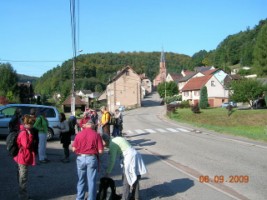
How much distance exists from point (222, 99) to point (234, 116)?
33886 millimetres

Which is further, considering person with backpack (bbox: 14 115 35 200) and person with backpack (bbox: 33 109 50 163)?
person with backpack (bbox: 33 109 50 163)

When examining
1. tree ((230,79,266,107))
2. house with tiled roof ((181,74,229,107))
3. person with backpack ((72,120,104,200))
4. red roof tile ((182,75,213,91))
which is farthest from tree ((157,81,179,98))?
person with backpack ((72,120,104,200))

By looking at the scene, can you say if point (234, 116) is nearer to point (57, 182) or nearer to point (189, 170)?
point (189, 170)

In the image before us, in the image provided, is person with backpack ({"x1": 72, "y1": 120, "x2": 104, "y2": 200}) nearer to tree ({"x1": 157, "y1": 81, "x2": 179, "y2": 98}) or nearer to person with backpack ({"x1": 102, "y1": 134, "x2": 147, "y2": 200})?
person with backpack ({"x1": 102, "y1": 134, "x2": 147, "y2": 200})

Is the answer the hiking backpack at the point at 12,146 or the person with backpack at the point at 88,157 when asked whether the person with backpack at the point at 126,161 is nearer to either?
the person with backpack at the point at 88,157

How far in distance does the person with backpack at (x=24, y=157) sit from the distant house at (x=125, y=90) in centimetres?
8550

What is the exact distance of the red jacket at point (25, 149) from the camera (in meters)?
7.80

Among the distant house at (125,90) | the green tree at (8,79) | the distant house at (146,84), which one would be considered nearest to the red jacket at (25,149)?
the green tree at (8,79)

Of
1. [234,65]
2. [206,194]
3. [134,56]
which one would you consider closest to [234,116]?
[206,194]

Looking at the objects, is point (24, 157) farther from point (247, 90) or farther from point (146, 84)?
point (146, 84)

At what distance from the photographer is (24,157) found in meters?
7.79

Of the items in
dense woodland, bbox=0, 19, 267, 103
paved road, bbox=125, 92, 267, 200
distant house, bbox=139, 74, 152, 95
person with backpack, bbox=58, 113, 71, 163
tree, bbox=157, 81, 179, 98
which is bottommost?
paved road, bbox=125, 92, 267, 200

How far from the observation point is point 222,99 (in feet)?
279

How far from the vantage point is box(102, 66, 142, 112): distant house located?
94188mm
